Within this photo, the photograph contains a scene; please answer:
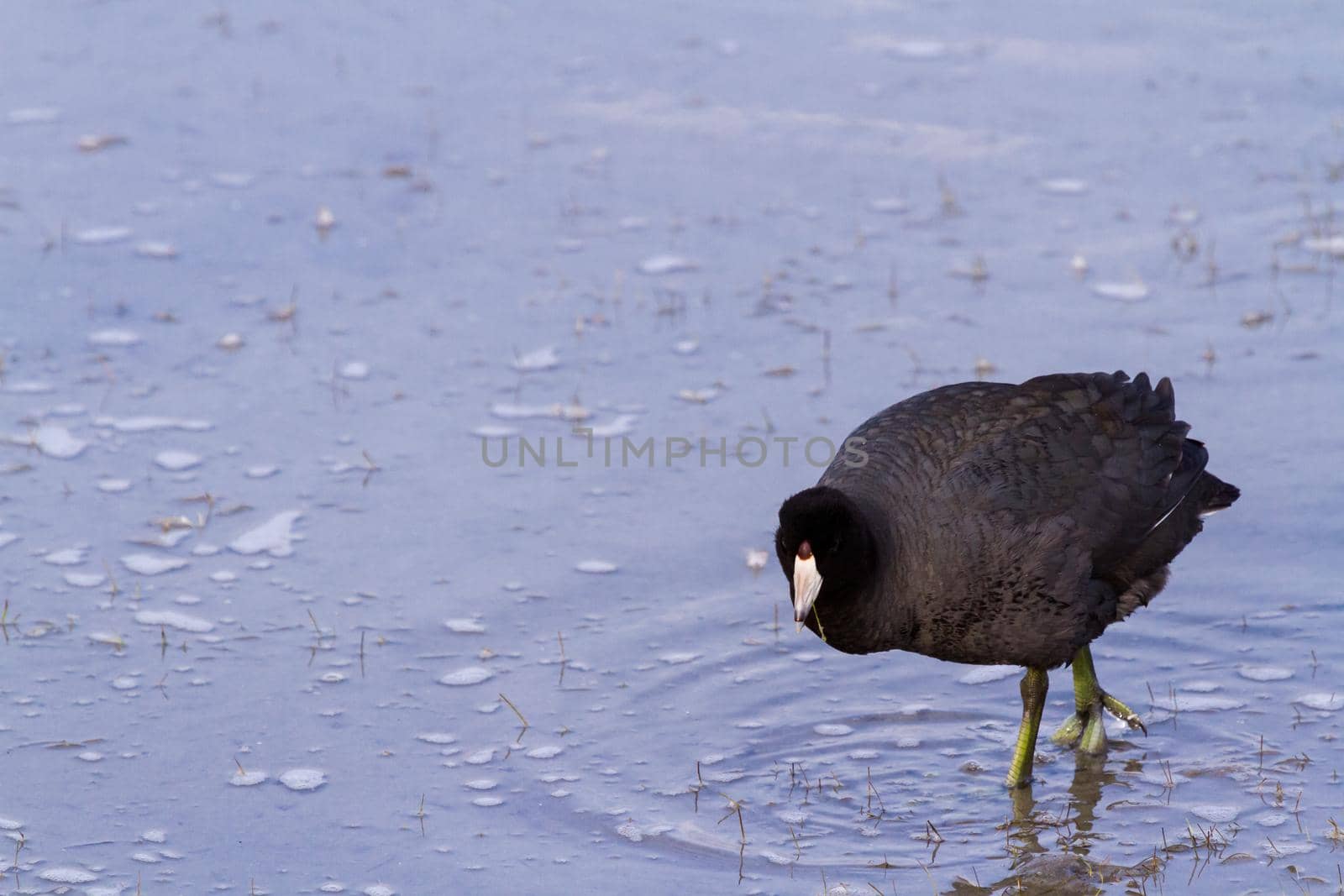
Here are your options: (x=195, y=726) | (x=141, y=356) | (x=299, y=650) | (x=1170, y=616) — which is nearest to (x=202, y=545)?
(x=299, y=650)

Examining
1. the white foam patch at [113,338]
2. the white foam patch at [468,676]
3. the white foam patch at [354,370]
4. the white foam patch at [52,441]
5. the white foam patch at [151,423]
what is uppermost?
the white foam patch at [113,338]

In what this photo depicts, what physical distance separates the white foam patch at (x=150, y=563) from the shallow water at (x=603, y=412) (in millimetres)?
26

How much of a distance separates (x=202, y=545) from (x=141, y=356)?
2.26 metres

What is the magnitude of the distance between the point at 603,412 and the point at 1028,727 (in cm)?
356

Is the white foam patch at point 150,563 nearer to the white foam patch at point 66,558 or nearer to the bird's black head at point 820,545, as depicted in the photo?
the white foam patch at point 66,558

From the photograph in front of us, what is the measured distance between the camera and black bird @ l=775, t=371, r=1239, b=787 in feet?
18.1

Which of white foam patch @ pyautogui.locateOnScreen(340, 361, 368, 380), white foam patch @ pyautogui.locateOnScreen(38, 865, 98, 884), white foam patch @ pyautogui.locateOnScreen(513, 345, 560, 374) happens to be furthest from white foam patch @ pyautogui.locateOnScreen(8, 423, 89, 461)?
white foam patch @ pyautogui.locateOnScreen(38, 865, 98, 884)

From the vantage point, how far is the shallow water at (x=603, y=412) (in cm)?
580

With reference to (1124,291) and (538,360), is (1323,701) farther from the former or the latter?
(538,360)

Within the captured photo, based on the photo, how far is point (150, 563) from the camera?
24.8 ft

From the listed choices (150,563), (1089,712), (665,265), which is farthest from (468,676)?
(665,265)

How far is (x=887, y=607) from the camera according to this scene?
5.55 meters

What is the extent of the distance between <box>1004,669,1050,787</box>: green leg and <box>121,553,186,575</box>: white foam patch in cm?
369

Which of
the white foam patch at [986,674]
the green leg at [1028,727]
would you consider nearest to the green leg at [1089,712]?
the green leg at [1028,727]
